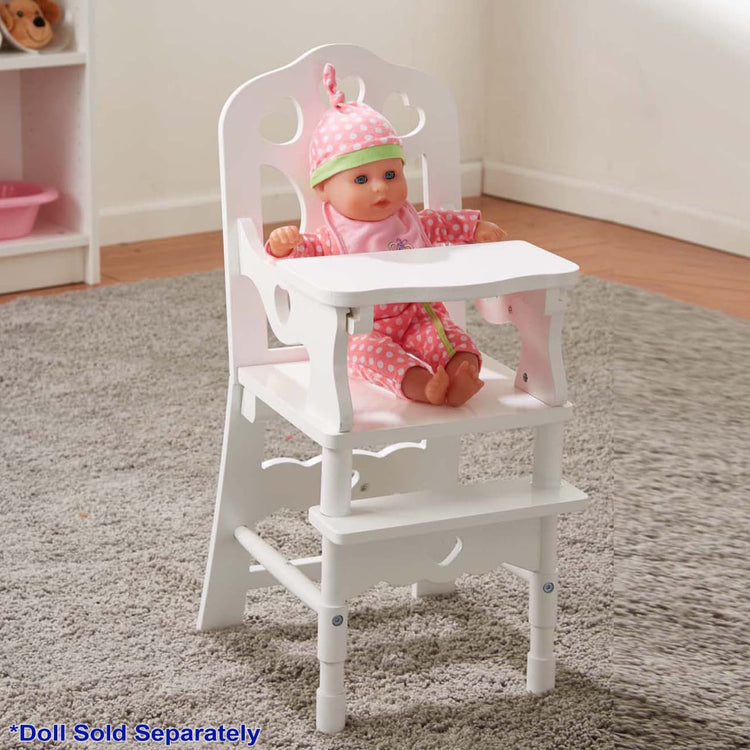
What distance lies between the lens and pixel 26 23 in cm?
250

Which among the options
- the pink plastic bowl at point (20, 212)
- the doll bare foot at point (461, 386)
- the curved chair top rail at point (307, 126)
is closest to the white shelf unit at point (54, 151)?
the pink plastic bowl at point (20, 212)

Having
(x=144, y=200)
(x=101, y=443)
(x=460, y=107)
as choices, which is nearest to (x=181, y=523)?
(x=101, y=443)

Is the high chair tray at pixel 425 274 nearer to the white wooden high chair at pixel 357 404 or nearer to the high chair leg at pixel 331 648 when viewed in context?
the white wooden high chair at pixel 357 404

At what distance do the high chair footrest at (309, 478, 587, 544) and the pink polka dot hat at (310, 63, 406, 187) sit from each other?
0.33 metres

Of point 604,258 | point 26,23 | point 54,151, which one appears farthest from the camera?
point 604,258

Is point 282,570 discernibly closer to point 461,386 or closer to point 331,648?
point 331,648

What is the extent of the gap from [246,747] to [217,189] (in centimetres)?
211

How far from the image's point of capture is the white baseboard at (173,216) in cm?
300

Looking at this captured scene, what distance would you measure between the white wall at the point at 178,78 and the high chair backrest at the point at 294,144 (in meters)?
1.66

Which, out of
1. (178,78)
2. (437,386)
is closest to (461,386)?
(437,386)

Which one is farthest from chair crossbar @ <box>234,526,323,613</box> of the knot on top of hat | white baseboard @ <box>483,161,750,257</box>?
white baseboard @ <box>483,161,750,257</box>

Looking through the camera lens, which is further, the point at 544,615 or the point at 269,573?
the point at 269,573

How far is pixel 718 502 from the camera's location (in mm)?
1769

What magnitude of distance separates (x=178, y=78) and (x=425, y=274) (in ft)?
6.56
